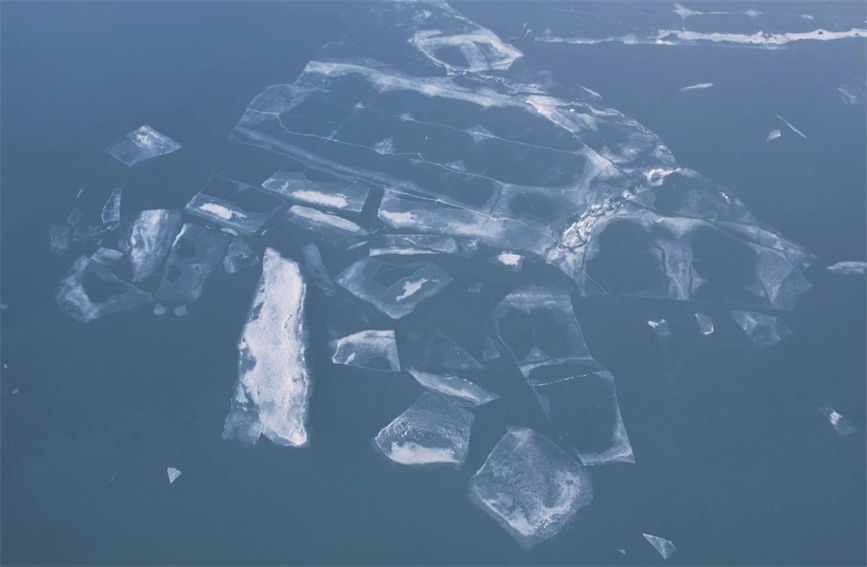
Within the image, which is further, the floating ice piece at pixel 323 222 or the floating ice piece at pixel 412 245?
the floating ice piece at pixel 323 222

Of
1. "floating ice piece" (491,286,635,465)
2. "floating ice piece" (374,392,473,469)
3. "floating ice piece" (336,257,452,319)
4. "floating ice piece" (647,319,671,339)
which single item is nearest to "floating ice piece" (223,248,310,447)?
"floating ice piece" (336,257,452,319)

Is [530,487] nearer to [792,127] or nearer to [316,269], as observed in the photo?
[316,269]

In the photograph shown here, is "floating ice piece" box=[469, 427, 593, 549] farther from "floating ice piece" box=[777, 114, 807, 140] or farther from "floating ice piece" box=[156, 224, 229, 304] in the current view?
"floating ice piece" box=[777, 114, 807, 140]

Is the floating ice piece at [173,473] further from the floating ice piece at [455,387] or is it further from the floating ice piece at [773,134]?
the floating ice piece at [773,134]

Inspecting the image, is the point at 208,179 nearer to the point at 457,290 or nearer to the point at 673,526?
the point at 457,290

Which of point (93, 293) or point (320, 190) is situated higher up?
point (320, 190)

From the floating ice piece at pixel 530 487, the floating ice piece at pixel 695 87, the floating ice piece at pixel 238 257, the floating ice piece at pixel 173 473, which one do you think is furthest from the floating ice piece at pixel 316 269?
the floating ice piece at pixel 695 87

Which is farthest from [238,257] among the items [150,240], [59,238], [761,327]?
[761,327]
